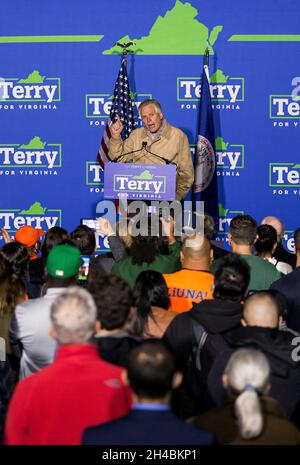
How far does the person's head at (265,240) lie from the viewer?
5.18 meters

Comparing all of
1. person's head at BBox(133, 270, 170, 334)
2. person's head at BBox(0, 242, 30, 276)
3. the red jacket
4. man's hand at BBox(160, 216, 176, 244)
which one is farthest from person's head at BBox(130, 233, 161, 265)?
the red jacket

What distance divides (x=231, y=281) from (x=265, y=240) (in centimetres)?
149

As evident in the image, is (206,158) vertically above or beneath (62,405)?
above

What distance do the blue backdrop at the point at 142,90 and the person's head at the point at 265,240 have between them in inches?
114

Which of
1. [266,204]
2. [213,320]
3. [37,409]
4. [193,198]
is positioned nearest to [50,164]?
[193,198]

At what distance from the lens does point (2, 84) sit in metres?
8.16

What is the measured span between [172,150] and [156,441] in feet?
16.5

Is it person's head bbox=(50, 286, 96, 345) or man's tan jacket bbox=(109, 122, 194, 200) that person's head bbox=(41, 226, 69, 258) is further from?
man's tan jacket bbox=(109, 122, 194, 200)

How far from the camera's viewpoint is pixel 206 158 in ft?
25.4

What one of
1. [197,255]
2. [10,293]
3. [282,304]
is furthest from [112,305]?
[197,255]

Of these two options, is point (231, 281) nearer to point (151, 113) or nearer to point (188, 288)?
point (188, 288)

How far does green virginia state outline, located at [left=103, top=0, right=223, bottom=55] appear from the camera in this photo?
789 centimetres

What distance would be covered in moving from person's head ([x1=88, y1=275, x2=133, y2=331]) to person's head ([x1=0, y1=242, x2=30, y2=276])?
1315 mm
